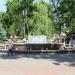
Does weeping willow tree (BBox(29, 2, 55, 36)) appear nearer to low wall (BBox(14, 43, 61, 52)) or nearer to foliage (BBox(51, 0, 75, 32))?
foliage (BBox(51, 0, 75, 32))

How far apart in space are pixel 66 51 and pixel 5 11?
1655 inches

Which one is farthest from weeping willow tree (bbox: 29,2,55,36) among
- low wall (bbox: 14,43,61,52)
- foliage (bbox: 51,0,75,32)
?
low wall (bbox: 14,43,61,52)

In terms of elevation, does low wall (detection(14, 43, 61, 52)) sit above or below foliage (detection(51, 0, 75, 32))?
below

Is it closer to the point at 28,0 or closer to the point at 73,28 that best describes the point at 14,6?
the point at 28,0

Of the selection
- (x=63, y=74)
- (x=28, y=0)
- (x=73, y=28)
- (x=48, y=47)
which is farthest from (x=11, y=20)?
(x=63, y=74)

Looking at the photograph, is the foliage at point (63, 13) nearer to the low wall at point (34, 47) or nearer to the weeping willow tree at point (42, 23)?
the weeping willow tree at point (42, 23)

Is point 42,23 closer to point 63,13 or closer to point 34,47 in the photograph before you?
point 63,13

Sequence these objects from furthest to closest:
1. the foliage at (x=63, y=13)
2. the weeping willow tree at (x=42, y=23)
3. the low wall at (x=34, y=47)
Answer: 1. the foliage at (x=63, y=13)
2. the weeping willow tree at (x=42, y=23)
3. the low wall at (x=34, y=47)

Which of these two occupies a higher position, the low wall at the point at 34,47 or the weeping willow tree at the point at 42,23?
the weeping willow tree at the point at 42,23

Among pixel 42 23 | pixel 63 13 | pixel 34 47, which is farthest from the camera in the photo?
pixel 63 13

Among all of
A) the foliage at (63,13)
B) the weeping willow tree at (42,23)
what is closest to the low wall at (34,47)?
the weeping willow tree at (42,23)

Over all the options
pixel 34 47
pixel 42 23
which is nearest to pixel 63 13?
pixel 42 23

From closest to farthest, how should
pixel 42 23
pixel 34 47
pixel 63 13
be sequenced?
pixel 34 47
pixel 42 23
pixel 63 13

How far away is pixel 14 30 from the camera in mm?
60281
